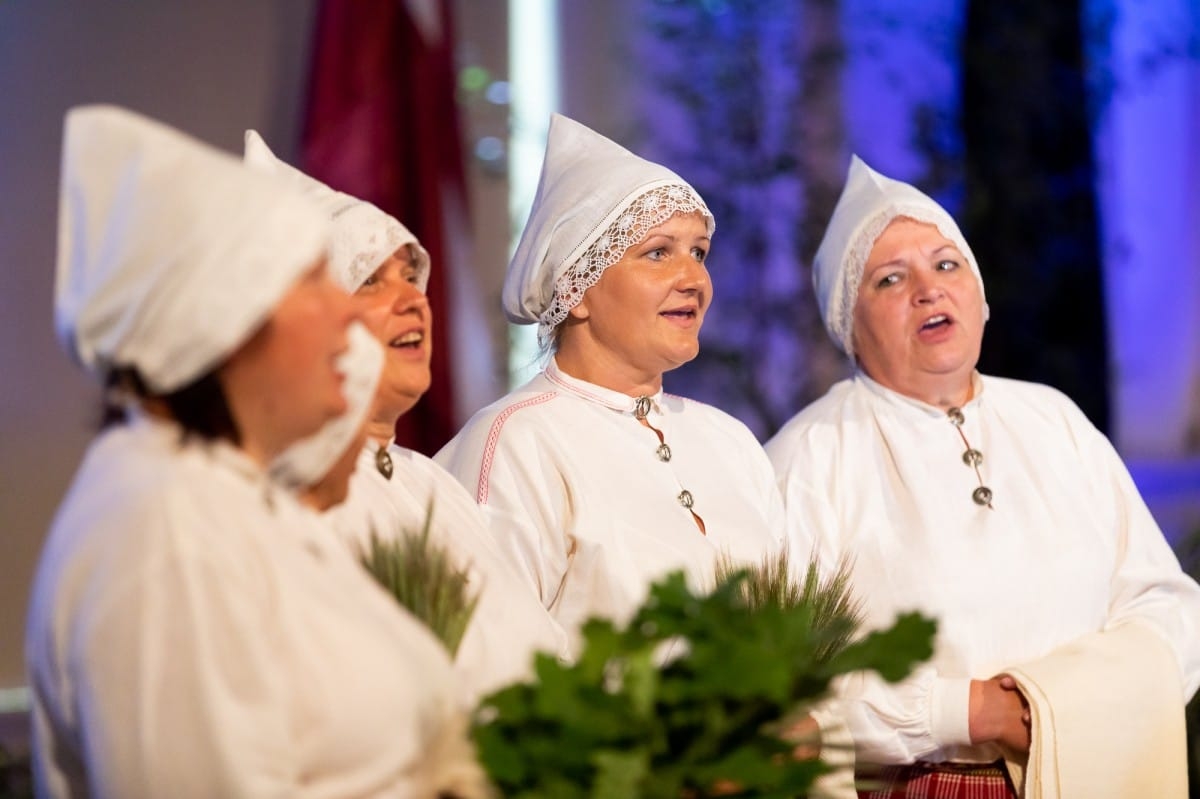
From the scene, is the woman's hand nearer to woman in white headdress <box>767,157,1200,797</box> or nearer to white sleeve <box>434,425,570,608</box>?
woman in white headdress <box>767,157,1200,797</box>

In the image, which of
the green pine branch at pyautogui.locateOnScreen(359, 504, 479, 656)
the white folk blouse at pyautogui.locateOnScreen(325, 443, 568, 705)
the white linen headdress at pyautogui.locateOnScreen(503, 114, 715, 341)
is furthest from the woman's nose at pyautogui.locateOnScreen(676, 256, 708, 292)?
the green pine branch at pyautogui.locateOnScreen(359, 504, 479, 656)

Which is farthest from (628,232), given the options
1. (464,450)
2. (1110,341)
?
(1110,341)

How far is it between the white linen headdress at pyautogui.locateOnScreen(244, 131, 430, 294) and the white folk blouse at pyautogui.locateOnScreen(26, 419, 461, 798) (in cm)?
92

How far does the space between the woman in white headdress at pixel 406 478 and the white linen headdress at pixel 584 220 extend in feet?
1.59

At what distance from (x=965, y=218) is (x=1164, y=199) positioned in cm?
148

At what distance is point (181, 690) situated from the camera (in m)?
1.52

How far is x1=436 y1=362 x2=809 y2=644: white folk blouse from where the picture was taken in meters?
2.92

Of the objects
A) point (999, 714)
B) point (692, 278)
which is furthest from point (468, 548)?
point (999, 714)

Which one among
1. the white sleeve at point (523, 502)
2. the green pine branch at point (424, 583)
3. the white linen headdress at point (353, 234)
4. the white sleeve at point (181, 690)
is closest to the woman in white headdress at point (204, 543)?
the white sleeve at point (181, 690)

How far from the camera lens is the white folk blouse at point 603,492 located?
9.57ft

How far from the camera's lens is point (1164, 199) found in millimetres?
6562

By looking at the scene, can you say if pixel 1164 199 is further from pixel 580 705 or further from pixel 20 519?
pixel 580 705

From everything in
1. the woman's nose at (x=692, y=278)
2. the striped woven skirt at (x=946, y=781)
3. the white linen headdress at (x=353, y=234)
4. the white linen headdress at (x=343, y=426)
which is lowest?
the striped woven skirt at (x=946, y=781)

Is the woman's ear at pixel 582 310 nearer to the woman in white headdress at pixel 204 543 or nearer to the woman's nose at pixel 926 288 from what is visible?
the woman's nose at pixel 926 288
